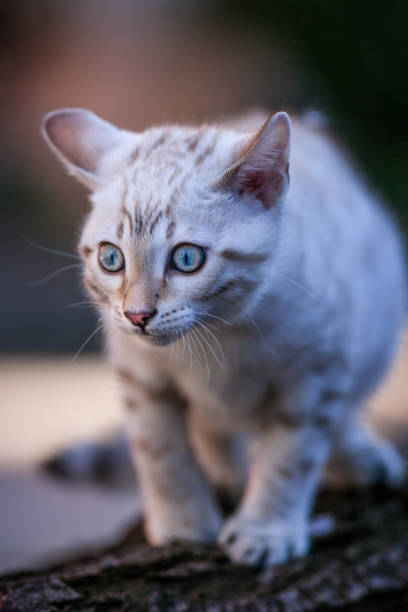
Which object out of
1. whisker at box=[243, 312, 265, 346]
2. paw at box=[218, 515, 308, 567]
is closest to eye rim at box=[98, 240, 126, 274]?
whisker at box=[243, 312, 265, 346]

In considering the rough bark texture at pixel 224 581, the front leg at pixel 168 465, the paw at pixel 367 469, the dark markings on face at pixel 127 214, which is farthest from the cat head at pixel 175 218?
the paw at pixel 367 469

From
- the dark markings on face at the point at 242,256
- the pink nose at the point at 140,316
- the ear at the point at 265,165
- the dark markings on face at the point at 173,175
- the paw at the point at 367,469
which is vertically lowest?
the paw at the point at 367,469

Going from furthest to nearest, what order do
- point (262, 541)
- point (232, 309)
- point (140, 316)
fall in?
point (262, 541) → point (232, 309) → point (140, 316)

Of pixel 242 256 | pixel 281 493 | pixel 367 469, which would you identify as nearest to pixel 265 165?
pixel 242 256

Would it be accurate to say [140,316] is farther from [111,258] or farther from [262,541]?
[262,541]

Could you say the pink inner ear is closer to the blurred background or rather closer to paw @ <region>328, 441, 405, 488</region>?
the blurred background

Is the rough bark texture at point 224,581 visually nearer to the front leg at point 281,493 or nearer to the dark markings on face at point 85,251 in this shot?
the front leg at point 281,493

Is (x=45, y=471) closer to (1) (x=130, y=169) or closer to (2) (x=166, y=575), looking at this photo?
(2) (x=166, y=575)
